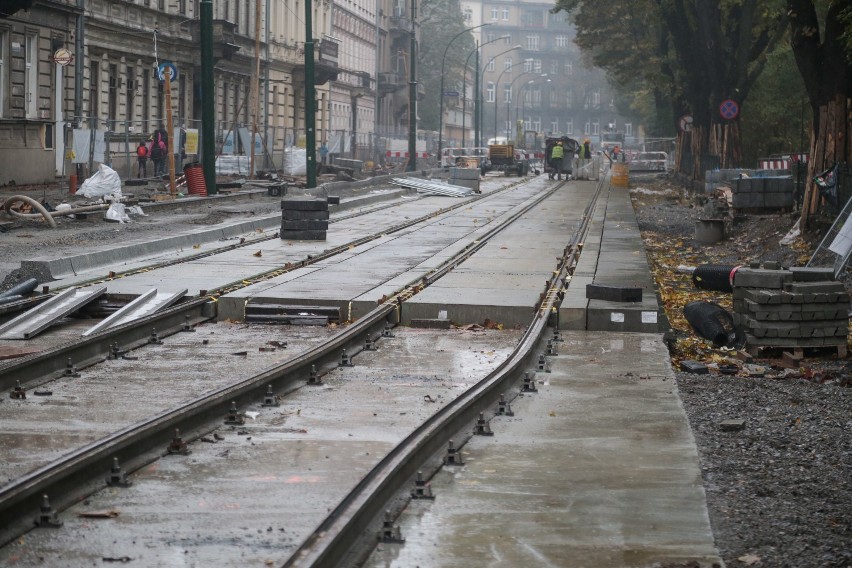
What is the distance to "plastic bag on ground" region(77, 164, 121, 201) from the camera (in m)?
34.8

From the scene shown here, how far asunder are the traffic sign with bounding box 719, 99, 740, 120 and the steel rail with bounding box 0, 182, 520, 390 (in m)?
25.3

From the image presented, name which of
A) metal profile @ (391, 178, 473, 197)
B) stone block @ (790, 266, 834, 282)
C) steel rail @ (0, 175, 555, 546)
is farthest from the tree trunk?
metal profile @ (391, 178, 473, 197)

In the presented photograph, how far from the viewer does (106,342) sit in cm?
1318

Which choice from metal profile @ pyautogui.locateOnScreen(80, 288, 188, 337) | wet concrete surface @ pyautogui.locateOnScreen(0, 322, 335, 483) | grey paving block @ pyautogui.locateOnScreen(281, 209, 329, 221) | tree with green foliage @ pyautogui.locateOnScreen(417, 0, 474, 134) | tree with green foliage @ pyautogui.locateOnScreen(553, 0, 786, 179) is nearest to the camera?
wet concrete surface @ pyautogui.locateOnScreen(0, 322, 335, 483)

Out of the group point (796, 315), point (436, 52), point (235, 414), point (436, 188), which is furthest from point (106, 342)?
point (436, 52)

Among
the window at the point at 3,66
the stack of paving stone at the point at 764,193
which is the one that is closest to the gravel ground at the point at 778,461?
the stack of paving stone at the point at 764,193

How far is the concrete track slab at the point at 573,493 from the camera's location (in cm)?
680

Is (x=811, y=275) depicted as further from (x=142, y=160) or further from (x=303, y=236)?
(x=142, y=160)

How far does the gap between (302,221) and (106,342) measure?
44.5 ft

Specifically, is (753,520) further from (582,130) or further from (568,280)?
(582,130)

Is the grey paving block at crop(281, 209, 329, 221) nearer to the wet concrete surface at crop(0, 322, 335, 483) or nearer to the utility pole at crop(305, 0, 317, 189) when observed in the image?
the wet concrete surface at crop(0, 322, 335, 483)

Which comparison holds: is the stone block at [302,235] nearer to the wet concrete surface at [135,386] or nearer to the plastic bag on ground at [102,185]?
the plastic bag on ground at [102,185]

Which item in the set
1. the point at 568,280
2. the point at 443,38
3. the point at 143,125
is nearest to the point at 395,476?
the point at 568,280

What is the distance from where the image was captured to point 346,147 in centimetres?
7431
